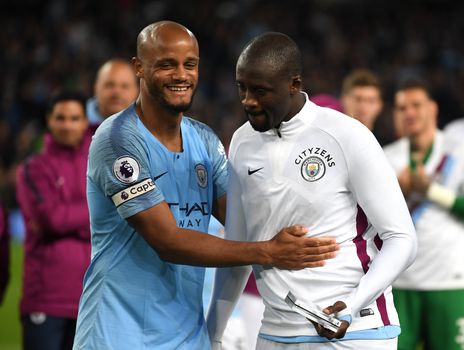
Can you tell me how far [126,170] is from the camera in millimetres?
4109

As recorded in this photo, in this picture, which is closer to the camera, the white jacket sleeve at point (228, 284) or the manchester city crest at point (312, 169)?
the manchester city crest at point (312, 169)

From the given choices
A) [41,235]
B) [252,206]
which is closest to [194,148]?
[252,206]

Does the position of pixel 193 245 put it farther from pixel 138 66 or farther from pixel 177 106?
pixel 138 66

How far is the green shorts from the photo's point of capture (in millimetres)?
6430

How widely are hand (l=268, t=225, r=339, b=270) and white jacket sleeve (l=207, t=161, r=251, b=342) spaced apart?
387 millimetres

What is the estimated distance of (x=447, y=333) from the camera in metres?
6.45

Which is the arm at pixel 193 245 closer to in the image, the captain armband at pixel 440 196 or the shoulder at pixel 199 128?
the shoulder at pixel 199 128

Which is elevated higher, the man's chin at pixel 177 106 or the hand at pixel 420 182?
the man's chin at pixel 177 106

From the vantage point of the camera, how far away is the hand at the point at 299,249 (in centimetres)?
396

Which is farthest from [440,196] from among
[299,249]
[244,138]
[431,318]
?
[299,249]

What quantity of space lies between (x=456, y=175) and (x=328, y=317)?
3166mm

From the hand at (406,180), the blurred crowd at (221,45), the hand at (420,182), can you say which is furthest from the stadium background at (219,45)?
the hand at (420,182)

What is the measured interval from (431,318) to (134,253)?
9.59ft

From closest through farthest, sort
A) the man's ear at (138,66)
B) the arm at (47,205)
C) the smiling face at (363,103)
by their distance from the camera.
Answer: the man's ear at (138,66)
the arm at (47,205)
the smiling face at (363,103)
